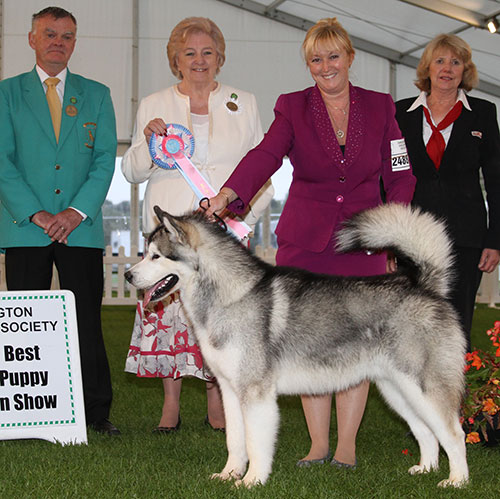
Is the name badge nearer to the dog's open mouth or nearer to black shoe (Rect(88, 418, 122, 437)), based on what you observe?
the dog's open mouth

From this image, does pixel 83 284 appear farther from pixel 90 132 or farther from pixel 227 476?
pixel 227 476

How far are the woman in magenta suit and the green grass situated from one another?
32cm

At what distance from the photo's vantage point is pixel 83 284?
13.5 feet

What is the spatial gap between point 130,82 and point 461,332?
13.0 m

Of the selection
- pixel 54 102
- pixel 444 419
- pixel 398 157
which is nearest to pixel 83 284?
pixel 54 102

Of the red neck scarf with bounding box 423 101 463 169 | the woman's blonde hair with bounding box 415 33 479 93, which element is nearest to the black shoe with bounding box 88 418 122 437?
the red neck scarf with bounding box 423 101 463 169

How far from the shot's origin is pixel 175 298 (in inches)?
165

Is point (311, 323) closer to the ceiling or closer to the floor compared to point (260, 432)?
closer to the ceiling

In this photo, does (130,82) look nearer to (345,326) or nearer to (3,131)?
(3,131)

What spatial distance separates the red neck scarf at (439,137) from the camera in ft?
14.0

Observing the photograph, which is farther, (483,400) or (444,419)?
(483,400)

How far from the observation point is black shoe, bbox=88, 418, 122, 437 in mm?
4062

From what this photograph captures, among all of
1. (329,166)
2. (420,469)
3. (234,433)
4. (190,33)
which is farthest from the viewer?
(190,33)

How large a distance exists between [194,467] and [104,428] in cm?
98
